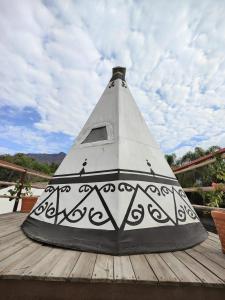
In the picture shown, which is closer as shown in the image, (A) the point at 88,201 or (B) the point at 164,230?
(B) the point at 164,230

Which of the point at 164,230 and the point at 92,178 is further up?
the point at 92,178

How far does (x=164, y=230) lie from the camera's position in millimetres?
1831

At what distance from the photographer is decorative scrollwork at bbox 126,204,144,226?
1772mm

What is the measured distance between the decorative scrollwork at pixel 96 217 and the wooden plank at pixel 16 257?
0.49 meters

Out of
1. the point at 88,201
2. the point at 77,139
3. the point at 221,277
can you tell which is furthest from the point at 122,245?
the point at 77,139

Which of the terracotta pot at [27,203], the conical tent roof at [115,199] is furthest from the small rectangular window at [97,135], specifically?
the terracotta pot at [27,203]

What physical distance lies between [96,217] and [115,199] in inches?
9.0

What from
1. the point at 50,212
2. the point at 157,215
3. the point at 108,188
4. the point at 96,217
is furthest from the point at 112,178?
the point at 50,212

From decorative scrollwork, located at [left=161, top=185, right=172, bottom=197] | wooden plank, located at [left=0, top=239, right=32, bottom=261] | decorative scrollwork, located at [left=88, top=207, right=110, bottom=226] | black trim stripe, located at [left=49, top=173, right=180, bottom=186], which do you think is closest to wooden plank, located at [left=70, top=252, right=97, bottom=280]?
decorative scrollwork, located at [left=88, top=207, right=110, bottom=226]

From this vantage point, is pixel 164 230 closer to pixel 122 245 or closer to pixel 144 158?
pixel 122 245

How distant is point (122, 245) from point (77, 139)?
63.8 inches

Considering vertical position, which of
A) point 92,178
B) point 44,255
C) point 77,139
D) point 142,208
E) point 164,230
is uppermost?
point 77,139

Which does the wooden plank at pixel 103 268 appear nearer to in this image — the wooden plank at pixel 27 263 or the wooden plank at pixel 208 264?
the wooden plank at pixel 27 263

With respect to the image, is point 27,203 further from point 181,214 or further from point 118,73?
point 181,214
